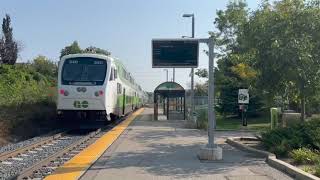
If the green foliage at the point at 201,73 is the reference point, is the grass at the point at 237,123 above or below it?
below

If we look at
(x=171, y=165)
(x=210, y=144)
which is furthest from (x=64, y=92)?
(x=171, y=165)

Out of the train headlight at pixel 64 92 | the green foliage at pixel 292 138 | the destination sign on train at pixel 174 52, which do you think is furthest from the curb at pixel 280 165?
the train headlight at pixel 64 92

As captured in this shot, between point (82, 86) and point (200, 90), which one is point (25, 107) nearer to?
point (82, 86)

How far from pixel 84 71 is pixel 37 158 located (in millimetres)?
10152

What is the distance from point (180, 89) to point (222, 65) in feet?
13.8

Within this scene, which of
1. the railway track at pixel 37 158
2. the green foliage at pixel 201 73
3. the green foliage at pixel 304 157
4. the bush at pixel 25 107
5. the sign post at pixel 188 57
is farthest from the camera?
the green foliage at pixel 201 73

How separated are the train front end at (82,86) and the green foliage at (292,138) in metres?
9.79

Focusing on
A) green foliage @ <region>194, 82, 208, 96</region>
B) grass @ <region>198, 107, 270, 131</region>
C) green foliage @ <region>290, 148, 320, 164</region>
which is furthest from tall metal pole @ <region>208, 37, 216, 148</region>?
green foliage @ <region>194, 82, 208, 96</region>

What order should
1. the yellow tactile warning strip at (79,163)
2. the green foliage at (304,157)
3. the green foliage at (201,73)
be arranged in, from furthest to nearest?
the green foliage at (201,73) < the green foliage at (304,157) < the yellow tactile warning strip at (79,163)

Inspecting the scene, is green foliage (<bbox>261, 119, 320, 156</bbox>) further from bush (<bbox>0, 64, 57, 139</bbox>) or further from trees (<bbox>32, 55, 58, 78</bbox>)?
trees (<bbox>32, 55, 58, 78</bbox>)

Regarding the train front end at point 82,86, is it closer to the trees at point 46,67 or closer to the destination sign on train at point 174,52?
the destination sign on train at point 174,52

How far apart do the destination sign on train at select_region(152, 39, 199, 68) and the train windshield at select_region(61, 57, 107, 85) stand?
24.5 ft

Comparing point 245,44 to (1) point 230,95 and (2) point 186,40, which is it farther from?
(1) point 230,95

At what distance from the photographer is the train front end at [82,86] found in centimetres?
2406
